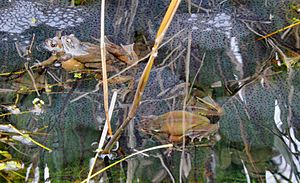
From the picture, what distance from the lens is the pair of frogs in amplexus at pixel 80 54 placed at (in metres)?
1.36

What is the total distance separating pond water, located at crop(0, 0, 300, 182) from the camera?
3.65 ft

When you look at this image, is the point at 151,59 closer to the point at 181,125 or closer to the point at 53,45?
the point at 181,125

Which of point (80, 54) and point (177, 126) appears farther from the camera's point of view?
point (80, 54)

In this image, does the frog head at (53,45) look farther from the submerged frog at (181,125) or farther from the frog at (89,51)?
the submerged frog at (181,125)

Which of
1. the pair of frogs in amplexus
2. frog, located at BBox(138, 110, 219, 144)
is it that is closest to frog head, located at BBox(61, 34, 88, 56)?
the pair of frogs in amplexus

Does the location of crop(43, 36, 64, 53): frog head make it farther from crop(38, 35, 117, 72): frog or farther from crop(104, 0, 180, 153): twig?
crop(104, 0, 180, 153): twig

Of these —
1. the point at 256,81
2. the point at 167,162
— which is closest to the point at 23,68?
the point at 167,162

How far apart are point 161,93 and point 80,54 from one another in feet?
0.92

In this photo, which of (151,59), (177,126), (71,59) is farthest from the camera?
(71,59)

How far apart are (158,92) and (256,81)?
0.92ft

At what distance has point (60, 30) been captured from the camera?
4.82 ft

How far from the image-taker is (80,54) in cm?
138

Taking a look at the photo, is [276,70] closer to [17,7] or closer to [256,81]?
[256,81]

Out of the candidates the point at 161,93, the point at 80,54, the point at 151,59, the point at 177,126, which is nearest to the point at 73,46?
the point at 80,54
